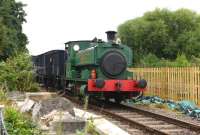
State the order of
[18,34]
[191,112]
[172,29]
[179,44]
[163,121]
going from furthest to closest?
[172,29] < [179,44] < [18,34] < [191,112] < [163,121]

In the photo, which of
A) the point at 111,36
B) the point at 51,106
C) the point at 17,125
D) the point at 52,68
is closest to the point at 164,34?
the point at 52,68

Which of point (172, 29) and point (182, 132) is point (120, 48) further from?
point (172, 29)

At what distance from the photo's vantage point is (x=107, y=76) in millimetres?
18547

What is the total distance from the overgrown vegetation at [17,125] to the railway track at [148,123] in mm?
3161

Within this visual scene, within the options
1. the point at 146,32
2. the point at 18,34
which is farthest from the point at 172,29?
→ the point at 18,34

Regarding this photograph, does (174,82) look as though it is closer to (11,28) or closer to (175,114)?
(175,114)

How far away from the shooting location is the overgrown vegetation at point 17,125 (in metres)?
7.96

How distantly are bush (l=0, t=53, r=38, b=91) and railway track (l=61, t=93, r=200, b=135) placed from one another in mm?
5882

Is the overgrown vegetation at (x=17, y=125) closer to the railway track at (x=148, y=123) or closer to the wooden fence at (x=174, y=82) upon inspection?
the railway track at (x=148, y=123)

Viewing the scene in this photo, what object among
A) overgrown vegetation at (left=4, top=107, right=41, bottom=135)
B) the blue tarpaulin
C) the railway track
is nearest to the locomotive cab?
the railway track

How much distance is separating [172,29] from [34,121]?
65348 mm

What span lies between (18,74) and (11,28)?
17.2 m

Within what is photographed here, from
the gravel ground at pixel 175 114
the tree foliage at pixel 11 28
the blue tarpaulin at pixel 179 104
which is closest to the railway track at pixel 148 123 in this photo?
the gravel ground at pixel 175 114

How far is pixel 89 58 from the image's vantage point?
1856cm
